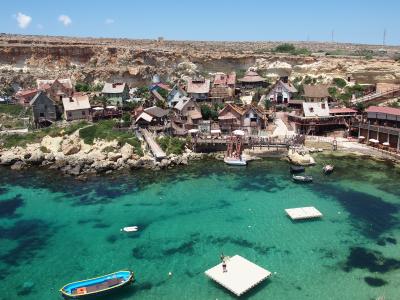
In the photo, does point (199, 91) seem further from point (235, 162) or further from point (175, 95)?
point (235, 162)

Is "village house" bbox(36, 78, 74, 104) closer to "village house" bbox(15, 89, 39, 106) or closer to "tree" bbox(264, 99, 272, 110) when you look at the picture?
"village house" bbox(15, 89, 39, 106)

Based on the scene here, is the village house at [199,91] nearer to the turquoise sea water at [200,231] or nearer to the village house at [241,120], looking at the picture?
the village house at [241,120]

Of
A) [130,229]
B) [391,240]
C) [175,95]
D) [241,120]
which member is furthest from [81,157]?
[391,240]

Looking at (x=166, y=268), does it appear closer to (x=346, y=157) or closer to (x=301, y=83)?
(x=346, y=157)

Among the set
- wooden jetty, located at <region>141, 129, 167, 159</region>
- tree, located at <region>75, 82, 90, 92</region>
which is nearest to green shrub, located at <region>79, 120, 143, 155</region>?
wooden jetty, located at <region>141, 129, 167, 159</region>

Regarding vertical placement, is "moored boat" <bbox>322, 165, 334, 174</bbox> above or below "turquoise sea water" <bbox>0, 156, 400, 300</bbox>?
above

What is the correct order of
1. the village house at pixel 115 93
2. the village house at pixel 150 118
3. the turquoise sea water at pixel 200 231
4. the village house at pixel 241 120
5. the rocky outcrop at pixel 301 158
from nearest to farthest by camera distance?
the turquoise sea water at pixel 200 231 < the rocky outcrop at pixel 301 158 < the village house at pixel 150 118 < the village house at pixel 241 120 < the village house at pixel 115 93

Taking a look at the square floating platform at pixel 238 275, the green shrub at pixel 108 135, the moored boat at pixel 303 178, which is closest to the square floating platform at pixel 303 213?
the moored boat at pixel 303 178
